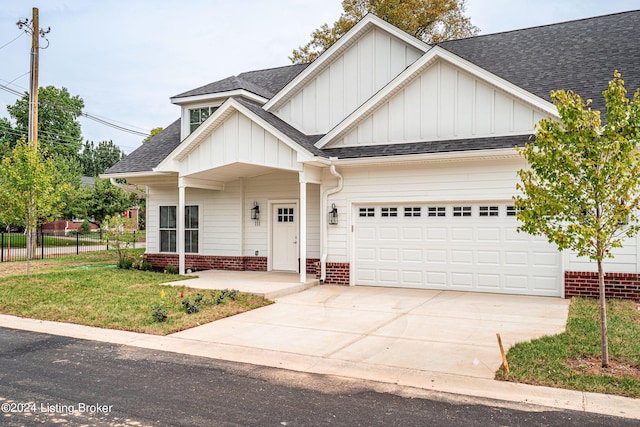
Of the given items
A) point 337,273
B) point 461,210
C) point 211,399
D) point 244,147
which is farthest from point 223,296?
point 461,210

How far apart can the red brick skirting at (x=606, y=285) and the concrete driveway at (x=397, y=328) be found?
0.47m

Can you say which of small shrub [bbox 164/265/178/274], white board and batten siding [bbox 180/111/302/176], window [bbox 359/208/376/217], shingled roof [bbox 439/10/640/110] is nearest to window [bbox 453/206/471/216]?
window [bbox 359/208/376/217]

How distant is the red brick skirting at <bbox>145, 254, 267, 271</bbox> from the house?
51 mm

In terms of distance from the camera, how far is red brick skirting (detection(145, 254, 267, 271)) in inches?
593

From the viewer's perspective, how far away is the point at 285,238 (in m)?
14.8

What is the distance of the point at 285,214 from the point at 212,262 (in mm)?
2980

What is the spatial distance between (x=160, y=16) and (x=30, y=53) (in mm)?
6194

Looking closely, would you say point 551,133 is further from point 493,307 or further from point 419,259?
point 419,259

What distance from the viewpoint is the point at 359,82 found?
47.5 feet

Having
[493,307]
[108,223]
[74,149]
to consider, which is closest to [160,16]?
[108,223]

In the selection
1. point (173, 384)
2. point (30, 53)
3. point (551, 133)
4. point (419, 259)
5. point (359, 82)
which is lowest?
point (173, 384)

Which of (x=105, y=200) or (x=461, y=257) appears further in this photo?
(x=105, y=200)

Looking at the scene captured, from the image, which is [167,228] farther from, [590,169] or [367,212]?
[590,169]

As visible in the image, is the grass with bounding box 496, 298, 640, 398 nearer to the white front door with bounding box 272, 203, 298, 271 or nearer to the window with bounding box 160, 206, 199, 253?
the white front door with bounding box 272, 203, 298, 271
